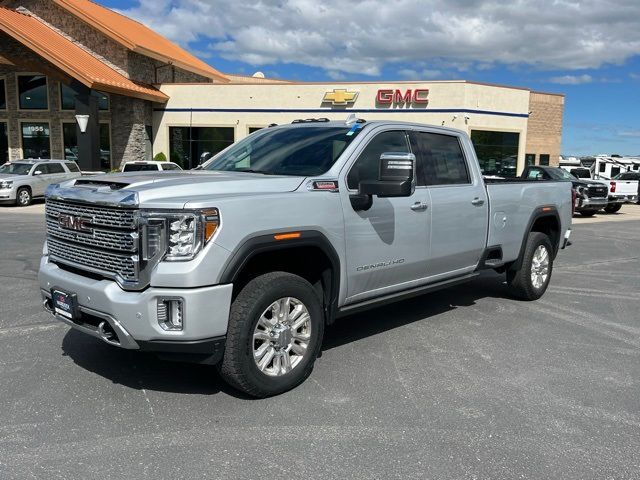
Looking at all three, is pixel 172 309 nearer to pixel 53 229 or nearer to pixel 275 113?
pixel 53 229

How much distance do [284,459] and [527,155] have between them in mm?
30823

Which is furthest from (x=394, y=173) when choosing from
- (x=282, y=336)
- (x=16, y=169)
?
(x=16, y=169)

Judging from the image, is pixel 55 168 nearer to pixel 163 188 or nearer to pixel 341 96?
pixel 341 96

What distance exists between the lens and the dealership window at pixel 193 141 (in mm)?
29109

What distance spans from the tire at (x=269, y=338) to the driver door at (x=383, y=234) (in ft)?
1.71

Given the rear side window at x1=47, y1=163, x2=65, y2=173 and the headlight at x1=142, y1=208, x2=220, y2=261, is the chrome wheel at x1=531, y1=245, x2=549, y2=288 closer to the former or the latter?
the headlight at x1=142, y1=208, x2=220, y2=261

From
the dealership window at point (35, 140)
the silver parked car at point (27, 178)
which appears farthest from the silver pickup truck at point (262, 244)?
the dealership window at point (35, 140)

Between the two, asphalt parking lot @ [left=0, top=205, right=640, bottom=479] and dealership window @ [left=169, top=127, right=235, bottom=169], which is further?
dealership window @ [left=169, top=127, right=235, bottom=169]

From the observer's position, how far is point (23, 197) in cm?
2019

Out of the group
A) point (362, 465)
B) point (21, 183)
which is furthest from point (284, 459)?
point (21, 183)

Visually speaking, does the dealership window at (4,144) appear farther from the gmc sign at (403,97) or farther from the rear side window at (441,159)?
the rear side window at (441,159)

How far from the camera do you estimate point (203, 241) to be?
3.58 metres

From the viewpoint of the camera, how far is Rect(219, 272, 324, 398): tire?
150 inches

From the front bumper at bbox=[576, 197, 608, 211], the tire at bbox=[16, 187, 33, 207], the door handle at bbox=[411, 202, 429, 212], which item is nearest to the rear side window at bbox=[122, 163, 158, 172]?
the tire at bbox=[16, 187, 33, 207]
